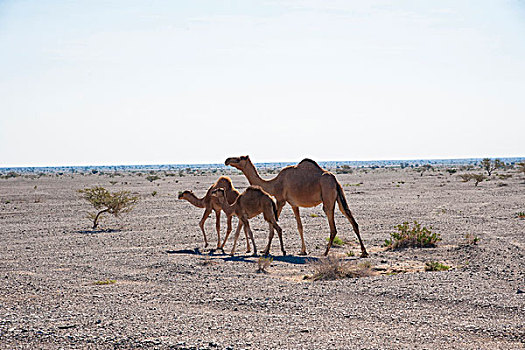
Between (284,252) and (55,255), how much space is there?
235 inches

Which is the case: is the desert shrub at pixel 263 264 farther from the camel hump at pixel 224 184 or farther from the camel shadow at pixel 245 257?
the camel hump at pixel 224 184

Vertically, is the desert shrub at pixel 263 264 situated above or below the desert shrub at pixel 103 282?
above

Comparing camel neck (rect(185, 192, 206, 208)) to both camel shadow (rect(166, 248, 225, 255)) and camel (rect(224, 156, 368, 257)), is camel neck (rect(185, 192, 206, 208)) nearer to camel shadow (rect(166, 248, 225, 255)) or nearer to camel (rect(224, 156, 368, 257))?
camel shadow (rect(166, 248, 225, 255))

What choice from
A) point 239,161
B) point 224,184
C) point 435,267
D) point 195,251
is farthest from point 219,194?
point 435,267

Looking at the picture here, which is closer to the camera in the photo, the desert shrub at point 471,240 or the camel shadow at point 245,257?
the camel shadow at point 245,257

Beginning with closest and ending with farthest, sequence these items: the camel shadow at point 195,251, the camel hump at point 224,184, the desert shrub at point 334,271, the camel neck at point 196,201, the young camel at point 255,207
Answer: the desert shrub at point 334,271
the young camel at point 255,207
the camel shadow at point 195,251
the camel hump at point 224,184
the camel neck at point 196,201

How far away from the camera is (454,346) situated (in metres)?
7.75

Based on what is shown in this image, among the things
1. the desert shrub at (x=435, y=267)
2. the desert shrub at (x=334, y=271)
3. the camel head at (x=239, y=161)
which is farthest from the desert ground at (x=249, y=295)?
the camel head at (x=239, y=161)

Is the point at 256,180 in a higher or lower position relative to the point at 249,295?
higher

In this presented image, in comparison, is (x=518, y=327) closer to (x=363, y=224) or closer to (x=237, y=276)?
(x=237, y=276)

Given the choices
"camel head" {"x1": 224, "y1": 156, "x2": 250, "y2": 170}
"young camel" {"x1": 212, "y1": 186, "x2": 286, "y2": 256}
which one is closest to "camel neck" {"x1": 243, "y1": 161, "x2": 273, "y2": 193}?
"camel head" {"x1": 224, "y1": 156, "x2": 250, "y2": 170}

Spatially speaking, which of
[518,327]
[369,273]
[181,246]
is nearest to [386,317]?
[518,327]

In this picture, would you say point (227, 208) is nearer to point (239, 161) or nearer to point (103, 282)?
point (239, 161)

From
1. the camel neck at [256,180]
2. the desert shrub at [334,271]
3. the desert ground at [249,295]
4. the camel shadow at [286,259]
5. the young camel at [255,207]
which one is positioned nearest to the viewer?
the desert ground at [249,295]
